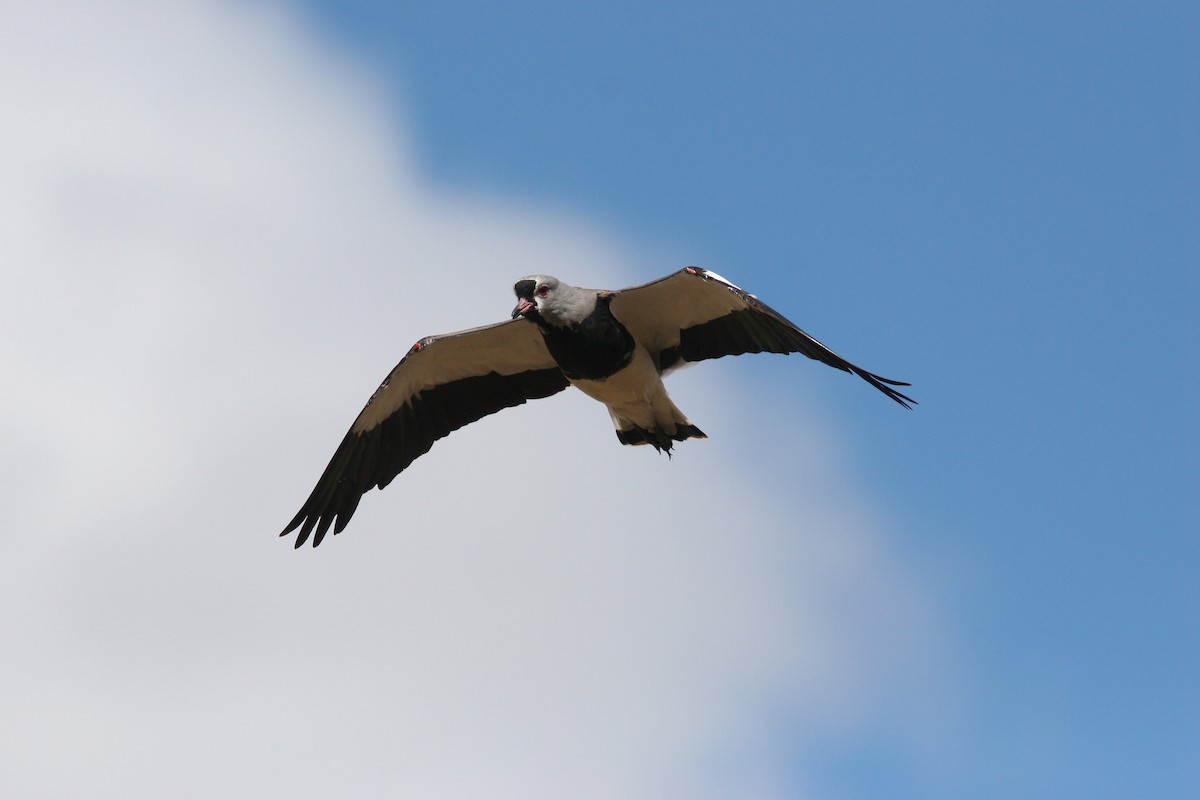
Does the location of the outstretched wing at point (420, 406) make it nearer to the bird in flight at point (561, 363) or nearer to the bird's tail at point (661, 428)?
the bird in flight at point (561, 363)

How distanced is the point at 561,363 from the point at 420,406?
7.06ft

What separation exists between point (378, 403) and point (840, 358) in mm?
5385

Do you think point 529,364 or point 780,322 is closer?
point 780,322

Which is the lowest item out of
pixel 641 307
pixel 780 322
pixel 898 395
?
pixel 898 395

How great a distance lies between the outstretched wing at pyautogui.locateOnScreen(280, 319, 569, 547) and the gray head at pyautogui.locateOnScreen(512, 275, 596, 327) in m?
1.38

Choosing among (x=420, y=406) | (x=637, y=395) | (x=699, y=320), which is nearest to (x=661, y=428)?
(x=637, y=395)

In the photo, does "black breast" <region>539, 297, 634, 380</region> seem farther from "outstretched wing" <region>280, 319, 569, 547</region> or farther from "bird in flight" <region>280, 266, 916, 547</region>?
"outstretched wing" <region>280, 319, 569, 547</region>

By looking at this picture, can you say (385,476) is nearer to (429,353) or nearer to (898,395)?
(429,353)

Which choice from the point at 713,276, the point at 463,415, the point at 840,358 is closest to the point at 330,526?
the point at 463,415

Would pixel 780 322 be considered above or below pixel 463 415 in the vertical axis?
below

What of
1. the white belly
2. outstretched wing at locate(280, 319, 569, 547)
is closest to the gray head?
the white belly

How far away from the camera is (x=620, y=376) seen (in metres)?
14.9

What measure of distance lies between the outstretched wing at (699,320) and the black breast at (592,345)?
25 centimetres

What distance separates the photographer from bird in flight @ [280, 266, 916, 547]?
14.4 metres
